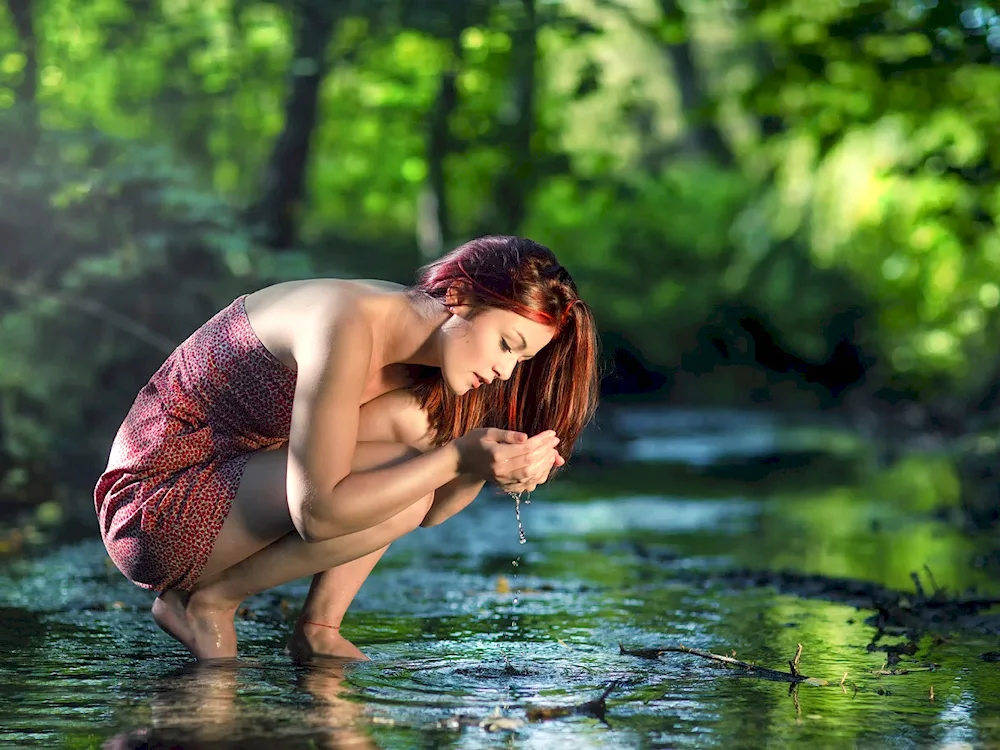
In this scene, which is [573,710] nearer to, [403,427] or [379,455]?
[379,455]

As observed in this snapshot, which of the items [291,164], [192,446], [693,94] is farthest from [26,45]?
[693,94]

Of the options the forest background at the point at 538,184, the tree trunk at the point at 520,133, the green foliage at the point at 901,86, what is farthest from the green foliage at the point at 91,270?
the green foliage at the point at 901,86

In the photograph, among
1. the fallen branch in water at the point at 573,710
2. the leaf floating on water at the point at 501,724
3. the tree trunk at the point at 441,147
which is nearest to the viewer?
the leaf floating on water at the point at 501,724

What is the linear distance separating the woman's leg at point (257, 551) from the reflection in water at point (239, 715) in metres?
0.14

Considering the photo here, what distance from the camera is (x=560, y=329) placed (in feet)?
10.4

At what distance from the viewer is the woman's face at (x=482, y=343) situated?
2.96m

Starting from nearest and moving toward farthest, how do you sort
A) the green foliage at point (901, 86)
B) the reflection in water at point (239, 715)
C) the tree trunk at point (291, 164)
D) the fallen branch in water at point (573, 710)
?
A: the reflection in water at point (239, 715) → the fallen branch in water at point (573, 710) → the green foliage at point (901, 86) → the tree trunk at point (291, 164)

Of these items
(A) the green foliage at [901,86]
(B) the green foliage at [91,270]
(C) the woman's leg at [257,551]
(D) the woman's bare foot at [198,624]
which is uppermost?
Result: (A) the green foliage at [901,86]

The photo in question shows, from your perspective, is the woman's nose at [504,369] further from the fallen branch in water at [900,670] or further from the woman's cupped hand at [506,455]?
the fallen branch in water at [900,670]

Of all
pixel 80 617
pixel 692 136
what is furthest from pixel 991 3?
pixel 692 136

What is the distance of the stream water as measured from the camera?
254 cm

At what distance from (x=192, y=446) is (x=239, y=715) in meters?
0.79

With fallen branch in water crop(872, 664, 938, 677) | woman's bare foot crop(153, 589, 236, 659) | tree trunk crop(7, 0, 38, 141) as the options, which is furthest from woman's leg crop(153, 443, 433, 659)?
tree trunk crop(7, 0, 38, 141)

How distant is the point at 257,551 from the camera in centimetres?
321
